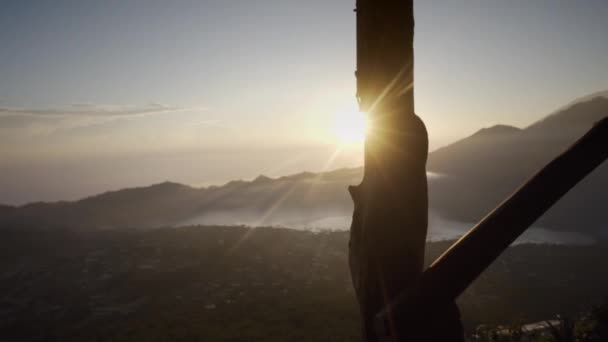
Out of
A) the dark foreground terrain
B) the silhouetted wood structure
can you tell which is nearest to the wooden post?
the silhouetted wood structure

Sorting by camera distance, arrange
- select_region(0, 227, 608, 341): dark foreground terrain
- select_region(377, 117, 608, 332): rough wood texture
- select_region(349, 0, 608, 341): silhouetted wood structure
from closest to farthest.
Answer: select_region(377, 117, 608, 332): rough wood texture
select_region(349, 0, 608, 341): silhouetted wood structure
select_region(0, 227, 608, 341): dark foreground terrain

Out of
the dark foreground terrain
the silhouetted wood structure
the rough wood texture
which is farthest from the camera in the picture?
the dark foreground terrain

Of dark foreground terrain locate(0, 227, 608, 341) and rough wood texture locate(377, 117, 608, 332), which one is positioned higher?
rough wood texture locate(377, 117, 608, 332)

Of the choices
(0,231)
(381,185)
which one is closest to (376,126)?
(381,185)

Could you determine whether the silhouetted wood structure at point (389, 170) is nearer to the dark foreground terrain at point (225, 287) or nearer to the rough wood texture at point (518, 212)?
the rough wood texture at point (518, 212)

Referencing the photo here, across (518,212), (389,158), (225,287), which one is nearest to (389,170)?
(389,158)

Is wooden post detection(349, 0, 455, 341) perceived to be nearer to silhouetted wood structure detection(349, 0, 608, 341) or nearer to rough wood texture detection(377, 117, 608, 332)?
silhouetted wood structure detection(349, 0, 608, 341)

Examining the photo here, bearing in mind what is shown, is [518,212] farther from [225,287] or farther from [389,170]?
[225,287]
